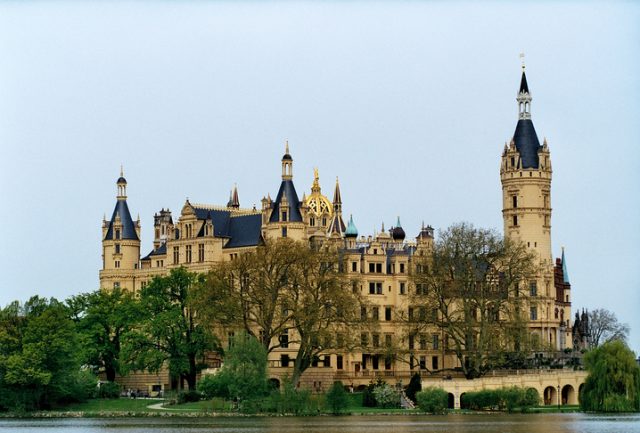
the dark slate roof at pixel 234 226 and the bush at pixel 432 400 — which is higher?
the dark slate roof at pixel 234 226

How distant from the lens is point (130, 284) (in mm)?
139250

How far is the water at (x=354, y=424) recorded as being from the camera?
86.1 meters

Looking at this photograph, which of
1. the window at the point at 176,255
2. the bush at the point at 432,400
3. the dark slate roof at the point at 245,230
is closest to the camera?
the bush at the point at 432,400

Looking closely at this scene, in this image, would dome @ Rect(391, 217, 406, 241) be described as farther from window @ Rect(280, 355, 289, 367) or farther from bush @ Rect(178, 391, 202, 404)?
bush @ Rect(178, 391, 202, 404)

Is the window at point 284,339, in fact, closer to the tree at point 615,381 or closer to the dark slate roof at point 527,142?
the dark slate roof at point 527,142

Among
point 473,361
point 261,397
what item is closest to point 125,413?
point 261,397

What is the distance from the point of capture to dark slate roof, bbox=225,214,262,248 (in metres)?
129

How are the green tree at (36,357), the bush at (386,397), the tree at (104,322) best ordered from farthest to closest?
the tree at (104,322) → the bush at (386,397) → the green tree at (36,357)

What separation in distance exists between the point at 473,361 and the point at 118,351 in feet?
83.8

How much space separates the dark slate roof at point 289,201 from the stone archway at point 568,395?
23.6m

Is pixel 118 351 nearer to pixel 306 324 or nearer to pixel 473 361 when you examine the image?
pixel 306 324

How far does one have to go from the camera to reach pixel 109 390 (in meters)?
116

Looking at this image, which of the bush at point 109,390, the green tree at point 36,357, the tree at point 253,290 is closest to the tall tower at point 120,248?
the bush at point 109,390

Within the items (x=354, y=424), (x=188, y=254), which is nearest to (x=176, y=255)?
(x=188, y=254)
